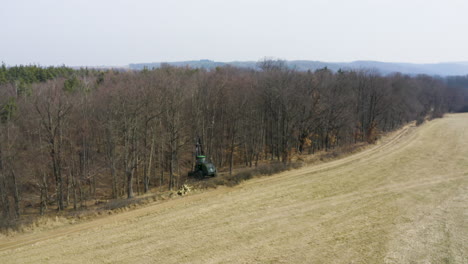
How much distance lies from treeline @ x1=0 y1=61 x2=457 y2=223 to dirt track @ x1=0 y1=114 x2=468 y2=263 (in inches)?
406

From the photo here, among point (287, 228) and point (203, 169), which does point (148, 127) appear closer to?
point (203, 169)

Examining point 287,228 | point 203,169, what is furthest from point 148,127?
point 287,228

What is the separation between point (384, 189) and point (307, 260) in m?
13.1

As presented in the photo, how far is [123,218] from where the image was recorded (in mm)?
18938

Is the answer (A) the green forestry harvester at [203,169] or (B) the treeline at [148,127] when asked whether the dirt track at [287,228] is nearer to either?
(A) the green forestry harvester at [203,169]

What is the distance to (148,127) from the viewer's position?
32688mm

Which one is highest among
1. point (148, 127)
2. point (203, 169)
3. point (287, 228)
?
point (148, 127)

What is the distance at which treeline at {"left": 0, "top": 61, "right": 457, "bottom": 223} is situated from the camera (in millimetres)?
27078

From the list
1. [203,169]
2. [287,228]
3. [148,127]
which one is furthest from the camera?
[148,127]

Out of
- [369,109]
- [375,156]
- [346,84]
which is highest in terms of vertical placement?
[346,84]

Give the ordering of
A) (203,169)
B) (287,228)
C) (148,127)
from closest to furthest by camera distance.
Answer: (287,228) → (203,169) → (148,127)

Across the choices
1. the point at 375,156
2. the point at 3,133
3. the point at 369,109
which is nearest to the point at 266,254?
the point at 3,133

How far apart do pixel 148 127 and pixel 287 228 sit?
21035mm

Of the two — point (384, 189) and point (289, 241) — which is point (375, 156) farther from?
point (289, 241)
